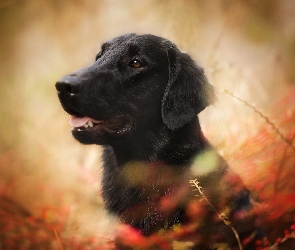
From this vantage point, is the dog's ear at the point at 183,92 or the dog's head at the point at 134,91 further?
the dog's ear at the point at 183,92

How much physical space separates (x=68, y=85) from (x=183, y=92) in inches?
34.7

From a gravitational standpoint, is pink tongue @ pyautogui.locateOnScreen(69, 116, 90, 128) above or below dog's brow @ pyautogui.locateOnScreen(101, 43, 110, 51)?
below

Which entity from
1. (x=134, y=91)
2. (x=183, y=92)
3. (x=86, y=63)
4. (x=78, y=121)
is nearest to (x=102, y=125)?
(x=78, y=121)

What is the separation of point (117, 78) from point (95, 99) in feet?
0.84

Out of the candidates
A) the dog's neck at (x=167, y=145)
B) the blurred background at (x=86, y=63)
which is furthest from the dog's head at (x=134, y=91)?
the blurred background at (x=86, y=63)

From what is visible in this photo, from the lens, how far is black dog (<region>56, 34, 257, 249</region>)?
8.47 ft

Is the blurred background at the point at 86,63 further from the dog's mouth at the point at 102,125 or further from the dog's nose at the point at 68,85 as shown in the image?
the dog's nose at the point at 68,85

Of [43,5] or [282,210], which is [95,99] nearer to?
[282,210]

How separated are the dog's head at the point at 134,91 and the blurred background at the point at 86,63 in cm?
75

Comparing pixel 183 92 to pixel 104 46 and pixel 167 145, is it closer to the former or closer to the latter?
pixel 167 145

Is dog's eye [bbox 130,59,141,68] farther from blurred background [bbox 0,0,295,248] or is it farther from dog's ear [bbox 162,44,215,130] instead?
blurred background [bbox 0,0,295,248]

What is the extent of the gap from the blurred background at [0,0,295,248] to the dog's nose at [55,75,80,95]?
1189mm

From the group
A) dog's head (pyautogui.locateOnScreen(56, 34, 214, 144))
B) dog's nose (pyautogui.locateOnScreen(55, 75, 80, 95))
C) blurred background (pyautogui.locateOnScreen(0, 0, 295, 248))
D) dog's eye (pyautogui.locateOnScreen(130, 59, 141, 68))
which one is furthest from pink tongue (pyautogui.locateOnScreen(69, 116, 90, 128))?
blurred background (pyautogui.locateOnScreen(0, 0, 295, 248))

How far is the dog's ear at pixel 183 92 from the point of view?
276cm
